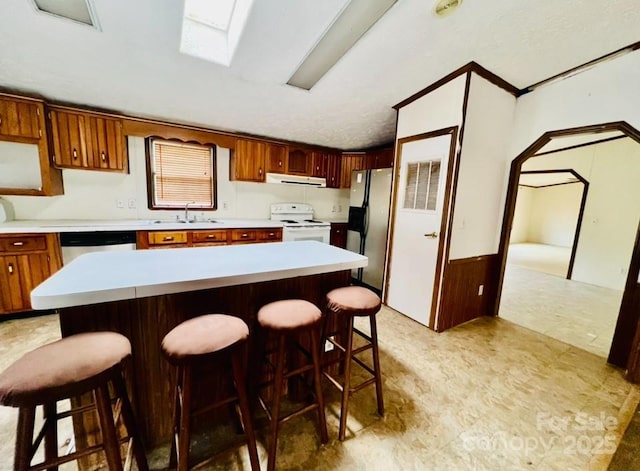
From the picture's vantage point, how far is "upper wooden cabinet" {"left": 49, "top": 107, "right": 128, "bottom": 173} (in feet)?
8.78

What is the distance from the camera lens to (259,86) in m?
2.68

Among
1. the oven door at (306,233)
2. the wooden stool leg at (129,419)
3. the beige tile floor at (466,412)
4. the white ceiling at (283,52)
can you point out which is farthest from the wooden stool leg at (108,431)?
the oven door at (306,233)

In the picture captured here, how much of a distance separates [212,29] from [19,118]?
2.12 meters

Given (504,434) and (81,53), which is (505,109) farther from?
(81,53)

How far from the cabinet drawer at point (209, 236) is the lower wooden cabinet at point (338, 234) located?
181 cm

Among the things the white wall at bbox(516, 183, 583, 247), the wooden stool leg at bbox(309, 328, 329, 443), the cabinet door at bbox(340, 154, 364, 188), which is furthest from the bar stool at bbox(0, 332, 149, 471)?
the white wall at bbox(516, 183, 583, 247)

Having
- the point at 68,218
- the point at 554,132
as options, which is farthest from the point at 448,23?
the point at 68,218

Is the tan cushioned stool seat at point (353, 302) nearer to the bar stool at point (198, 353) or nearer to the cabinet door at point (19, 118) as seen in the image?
the bar stool at point (198, 353)

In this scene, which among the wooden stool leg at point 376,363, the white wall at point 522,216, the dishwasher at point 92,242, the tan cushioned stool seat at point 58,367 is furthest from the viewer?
the white wall at point 522,216

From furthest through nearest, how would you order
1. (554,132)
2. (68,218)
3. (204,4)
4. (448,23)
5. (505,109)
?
(68,218) < (505,109) < (554,132) < (204,4) < (448,23)

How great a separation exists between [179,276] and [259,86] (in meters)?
2.34

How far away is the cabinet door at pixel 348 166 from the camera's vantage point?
4438mm

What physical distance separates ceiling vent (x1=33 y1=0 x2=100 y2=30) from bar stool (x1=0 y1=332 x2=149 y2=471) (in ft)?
7.14

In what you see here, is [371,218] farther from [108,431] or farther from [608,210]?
[608,210]
